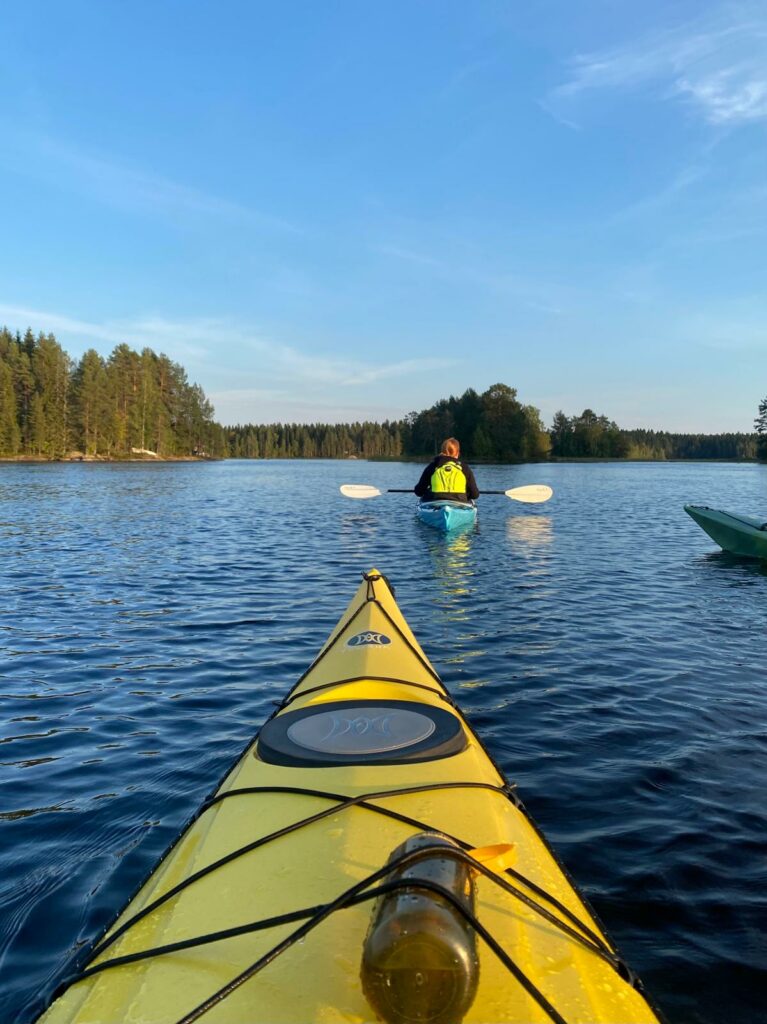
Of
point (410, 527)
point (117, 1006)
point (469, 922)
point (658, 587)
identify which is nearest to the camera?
point (469, 922)

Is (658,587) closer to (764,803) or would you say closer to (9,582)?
(764,803)

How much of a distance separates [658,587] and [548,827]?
8.39 m

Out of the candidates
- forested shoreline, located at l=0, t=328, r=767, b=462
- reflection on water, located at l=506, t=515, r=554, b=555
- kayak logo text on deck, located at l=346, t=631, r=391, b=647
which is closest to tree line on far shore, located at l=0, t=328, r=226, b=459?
forested shoreline, located at l=0, t=328, r=767, b=462

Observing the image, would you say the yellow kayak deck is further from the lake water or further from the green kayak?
the green kayak

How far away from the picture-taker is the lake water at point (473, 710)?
345cm

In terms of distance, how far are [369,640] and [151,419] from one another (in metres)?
103

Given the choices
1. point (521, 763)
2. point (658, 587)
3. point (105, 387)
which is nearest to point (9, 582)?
point (521, 763)

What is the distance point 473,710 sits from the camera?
20.0 feet

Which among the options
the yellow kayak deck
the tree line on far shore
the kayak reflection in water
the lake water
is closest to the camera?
the yellow kayak deck

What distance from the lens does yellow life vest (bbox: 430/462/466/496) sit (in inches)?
729

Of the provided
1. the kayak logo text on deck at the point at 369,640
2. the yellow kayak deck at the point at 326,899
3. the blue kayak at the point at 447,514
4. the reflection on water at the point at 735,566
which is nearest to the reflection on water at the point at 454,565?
the blue kayak at the point at 447,514

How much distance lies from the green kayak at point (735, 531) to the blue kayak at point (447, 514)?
5.51 m

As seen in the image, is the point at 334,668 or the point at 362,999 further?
the point at 334,668

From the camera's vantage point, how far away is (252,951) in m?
2.07
